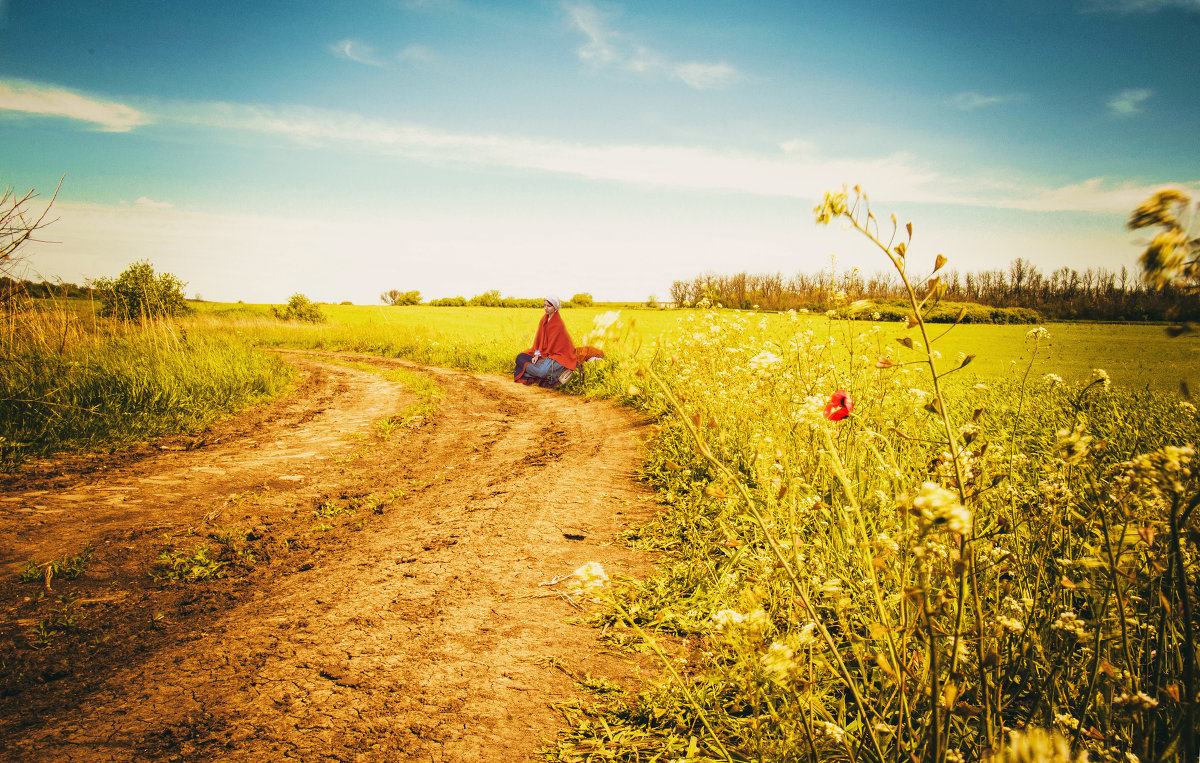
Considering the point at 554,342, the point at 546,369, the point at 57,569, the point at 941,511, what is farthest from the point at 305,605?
the point at 554,342

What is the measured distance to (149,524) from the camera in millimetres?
3666

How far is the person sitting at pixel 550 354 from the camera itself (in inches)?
435

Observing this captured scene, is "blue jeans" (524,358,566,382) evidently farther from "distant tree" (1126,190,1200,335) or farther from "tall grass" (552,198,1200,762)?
"distant tree" (1126,190,1200,335)

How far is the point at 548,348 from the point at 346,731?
976 centimetres

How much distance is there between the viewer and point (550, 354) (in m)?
11.3

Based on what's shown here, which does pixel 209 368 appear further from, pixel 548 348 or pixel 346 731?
pixel 346 731

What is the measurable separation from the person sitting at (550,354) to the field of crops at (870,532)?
1992mm

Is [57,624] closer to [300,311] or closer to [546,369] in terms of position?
[546,369]

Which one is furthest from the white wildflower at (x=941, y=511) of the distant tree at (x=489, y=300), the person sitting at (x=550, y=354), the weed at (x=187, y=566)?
the distant tree at (x=489, y=300)

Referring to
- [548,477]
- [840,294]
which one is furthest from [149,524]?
[840,294]

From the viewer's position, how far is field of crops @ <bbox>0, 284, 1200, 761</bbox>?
122 cm

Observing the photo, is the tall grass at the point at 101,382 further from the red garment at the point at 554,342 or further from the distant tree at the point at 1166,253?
the distant tree at the point at 1166,253

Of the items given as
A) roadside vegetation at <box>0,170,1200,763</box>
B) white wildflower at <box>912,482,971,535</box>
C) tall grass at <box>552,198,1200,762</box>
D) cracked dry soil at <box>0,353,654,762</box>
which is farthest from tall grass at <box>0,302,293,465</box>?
white wildflower at <box>912,482,971,535</box>

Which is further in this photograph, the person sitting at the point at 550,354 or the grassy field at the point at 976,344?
the person sitting at the point at 550,354
